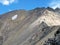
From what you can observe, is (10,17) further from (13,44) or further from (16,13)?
(13,44)

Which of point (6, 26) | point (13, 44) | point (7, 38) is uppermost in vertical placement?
point (6, 26)

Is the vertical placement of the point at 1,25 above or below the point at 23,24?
above

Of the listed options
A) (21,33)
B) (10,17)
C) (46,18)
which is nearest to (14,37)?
(21,33)

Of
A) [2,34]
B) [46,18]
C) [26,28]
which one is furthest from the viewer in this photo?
[2,34]

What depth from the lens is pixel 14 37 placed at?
13188cm

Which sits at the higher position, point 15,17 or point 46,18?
point 15,17

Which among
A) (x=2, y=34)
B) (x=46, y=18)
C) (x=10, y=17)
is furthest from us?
(x=10, y=17)

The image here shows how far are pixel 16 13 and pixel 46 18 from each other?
164ft

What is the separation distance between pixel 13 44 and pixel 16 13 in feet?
159

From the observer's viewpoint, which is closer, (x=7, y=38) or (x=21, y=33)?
(x=21, y=33)

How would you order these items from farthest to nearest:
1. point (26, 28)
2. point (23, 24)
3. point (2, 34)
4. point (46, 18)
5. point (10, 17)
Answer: point (10, 17), point (2, 34), point (23, 24), point (26, 28), point (46, 18)

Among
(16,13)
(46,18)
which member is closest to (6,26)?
(16,13)

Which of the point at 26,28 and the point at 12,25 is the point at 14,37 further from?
the point at 12,25

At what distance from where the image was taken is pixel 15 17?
159 meters
